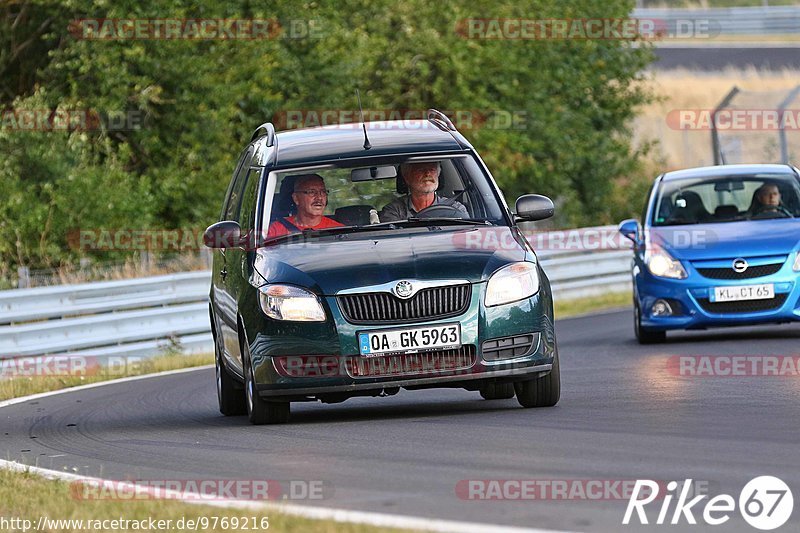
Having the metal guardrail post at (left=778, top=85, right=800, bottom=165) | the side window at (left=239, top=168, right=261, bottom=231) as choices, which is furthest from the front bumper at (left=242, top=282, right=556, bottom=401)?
the metal guardrail post at (left=778, top=85, right=800, bottom=165)

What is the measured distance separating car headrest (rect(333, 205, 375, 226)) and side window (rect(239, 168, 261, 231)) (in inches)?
21.9

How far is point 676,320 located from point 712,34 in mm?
43737

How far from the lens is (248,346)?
10594mm

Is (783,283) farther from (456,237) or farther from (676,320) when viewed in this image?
(456,237)

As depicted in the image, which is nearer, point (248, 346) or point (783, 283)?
point (248, 346)

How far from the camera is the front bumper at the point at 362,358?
10.1m

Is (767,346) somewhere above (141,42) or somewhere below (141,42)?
below

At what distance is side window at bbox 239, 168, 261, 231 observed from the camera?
11469 millimetres

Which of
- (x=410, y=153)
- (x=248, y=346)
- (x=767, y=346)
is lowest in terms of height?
(x=767, y=346)

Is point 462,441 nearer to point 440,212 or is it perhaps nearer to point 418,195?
point 440,212

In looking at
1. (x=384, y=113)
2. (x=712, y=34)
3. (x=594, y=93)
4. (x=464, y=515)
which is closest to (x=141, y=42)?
(x=384, y=113)

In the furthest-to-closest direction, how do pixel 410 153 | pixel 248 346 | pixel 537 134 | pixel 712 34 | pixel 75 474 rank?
pixel 712 34, pixel 537 134, pixel 410 153, pixel 248 346, pixel 75 474

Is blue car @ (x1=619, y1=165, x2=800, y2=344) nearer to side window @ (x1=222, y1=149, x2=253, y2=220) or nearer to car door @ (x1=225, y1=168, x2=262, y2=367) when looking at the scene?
side window @ (x1=222, y1=149, x2=253, y2=220)

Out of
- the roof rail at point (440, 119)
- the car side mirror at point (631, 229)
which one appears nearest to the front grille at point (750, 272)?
the car side mirror at point (631, 229)
